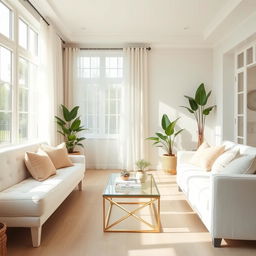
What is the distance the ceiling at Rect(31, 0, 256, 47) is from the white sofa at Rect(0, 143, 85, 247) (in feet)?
7.61

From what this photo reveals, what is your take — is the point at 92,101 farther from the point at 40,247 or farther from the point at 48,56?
the point at 40,247

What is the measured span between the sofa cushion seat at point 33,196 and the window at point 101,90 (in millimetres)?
2744

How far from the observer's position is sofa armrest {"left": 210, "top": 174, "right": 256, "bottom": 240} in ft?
7.42

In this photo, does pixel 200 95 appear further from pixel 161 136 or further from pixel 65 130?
pixel 65 130

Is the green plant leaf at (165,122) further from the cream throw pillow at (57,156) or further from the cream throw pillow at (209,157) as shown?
the cream throw pillow at (57,156)

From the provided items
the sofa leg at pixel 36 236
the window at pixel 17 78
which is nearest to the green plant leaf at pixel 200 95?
the window at pixel 17 78

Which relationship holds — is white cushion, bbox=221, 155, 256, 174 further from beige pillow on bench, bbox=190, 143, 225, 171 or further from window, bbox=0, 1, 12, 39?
window, bbox=0, 1, 12, 39

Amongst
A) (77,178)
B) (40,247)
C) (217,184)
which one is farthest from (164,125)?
(40,247)

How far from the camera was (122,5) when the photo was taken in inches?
161

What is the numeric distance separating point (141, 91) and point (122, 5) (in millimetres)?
2037

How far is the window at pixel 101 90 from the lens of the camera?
5.88 meters

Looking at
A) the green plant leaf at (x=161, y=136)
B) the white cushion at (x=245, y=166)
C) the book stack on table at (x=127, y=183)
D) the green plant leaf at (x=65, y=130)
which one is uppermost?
the green plant leaf at (x=65, y=130)

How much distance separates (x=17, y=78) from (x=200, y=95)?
359 cm

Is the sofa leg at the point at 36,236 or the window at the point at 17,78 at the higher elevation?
the window at the point at 17,78
